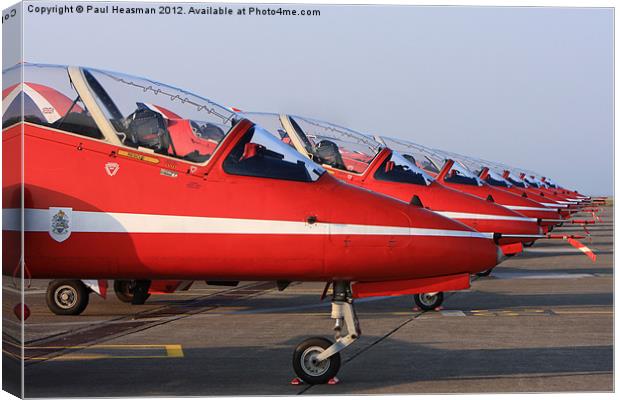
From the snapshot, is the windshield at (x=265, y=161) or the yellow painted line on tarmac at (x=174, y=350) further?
the yellow painted line on tarmac at (x=174, y=350)

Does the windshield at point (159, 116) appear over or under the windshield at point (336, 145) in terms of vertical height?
under

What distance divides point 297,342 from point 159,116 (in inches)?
165

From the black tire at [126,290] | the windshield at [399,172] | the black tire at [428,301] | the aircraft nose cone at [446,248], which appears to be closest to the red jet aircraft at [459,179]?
the windshield at [399,172]

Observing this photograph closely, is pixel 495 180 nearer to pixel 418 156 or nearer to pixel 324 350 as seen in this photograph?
pixel 418 156

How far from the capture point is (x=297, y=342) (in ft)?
39.7

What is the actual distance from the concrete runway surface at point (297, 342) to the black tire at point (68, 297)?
24cm

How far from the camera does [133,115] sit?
8.73 meters

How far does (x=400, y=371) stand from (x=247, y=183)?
262cm

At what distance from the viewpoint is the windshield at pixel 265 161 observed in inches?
339

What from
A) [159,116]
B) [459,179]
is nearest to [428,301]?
[159,116]

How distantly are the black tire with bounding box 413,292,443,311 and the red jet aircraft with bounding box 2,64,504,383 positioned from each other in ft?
22.2

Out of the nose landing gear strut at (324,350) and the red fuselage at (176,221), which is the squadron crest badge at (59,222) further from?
the nose landing gear strut at (324,350)

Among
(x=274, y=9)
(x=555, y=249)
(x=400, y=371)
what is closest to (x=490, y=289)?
(x=400, y=371)

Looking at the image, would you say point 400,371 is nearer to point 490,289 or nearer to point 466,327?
point 466,327
